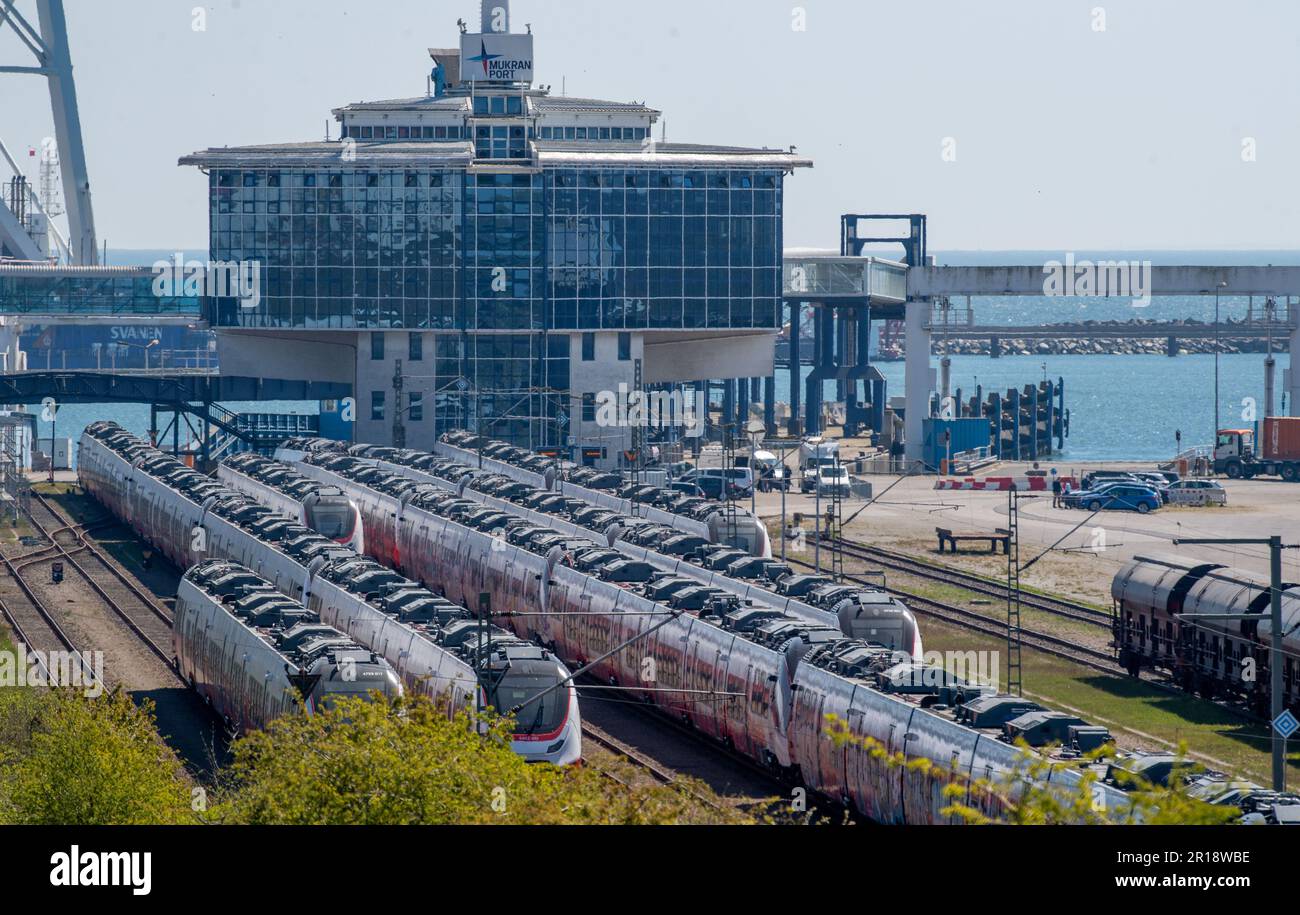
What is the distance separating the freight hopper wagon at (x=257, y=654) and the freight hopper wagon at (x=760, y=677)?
3297 millimetres

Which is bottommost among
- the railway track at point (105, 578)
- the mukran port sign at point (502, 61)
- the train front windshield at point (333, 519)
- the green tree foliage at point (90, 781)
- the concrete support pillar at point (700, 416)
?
the railway track at point (105, 578)

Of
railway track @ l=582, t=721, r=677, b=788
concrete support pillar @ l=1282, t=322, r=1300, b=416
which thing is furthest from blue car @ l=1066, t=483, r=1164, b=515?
railway track @ l=582, t=721, r=677, b=788

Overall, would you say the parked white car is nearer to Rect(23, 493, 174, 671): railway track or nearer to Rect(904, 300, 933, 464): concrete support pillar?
Rect(904, 300, 933, 464): concrete support pillar

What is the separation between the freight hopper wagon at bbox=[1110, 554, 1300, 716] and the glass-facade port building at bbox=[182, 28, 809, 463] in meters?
55.2

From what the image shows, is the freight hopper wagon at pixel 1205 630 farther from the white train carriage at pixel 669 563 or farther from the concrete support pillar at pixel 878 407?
the concrete support pillar at pixel 878 407

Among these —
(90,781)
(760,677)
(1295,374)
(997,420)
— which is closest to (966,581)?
(760,677)

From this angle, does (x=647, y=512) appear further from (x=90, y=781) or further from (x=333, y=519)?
(x=90, y=781)

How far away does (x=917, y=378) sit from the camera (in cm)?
11625

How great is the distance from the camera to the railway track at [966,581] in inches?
2537

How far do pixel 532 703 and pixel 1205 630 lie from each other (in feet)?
64.7

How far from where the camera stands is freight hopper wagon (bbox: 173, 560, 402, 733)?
126 ft

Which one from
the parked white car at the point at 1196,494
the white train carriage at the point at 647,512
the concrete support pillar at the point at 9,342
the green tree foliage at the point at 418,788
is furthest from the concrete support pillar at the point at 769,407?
the green tree foliage at the point at 418,788
